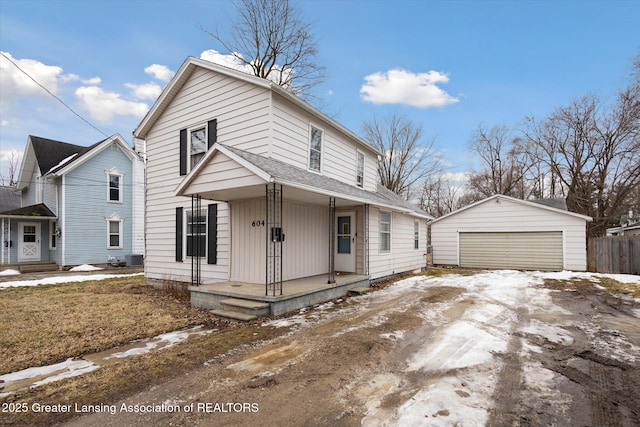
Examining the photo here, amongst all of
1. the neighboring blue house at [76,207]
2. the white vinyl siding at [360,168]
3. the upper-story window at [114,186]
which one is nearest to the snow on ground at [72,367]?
the white vinyl siding at [360,168]

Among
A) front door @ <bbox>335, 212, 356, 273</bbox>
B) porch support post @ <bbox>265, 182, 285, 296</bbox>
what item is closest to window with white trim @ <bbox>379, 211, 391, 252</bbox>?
front door @ <bbox>335, 212, 356, 273</bbox>

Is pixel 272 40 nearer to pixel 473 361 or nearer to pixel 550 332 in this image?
pixel 550 332

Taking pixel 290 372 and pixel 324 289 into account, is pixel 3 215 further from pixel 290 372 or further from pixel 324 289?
pixel 290 372

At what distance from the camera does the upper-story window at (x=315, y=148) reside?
930 cm

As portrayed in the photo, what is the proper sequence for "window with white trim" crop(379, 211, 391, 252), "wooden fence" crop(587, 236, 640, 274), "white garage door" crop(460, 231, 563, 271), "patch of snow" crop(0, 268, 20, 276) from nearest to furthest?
"window with white trim" crop(379, 211, 391, 252), "wooden fence" crop(587, 236, 640, 274), "patch of snow" crop(0, 268, 20, 276), "white garage door" crop(460, 231, 563, 271)

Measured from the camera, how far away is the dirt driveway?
111 inches

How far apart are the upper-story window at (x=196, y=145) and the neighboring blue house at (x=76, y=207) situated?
10577 mm

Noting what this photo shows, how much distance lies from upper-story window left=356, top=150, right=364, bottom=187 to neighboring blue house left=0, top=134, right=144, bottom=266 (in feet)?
45.8

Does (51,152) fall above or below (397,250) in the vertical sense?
above

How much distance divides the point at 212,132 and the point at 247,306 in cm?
529

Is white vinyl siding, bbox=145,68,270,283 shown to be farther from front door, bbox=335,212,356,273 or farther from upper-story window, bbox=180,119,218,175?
front door, bbox=335,212,356,273

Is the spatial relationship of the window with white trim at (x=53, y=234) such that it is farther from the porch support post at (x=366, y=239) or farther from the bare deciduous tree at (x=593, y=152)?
the bare deciduous tree at (x=593, y=152)

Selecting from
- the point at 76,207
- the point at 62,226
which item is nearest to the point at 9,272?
the point at 62,226

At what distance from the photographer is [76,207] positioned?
54.0 ft
